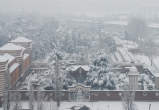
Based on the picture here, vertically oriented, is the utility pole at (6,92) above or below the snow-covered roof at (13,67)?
below

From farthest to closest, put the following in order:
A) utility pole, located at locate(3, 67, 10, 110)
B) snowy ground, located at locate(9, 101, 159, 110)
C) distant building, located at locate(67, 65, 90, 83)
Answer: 1. distant building, located at locate(67, 65, 90, 83)
2. snowy ground, located at locate(9, 101, 159, 110)
3. utility pole, located at locate(3, 67, 10, 110)

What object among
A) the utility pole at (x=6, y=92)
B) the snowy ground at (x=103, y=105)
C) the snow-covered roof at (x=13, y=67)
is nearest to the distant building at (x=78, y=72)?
the snowy ground at (x=103, y=105)

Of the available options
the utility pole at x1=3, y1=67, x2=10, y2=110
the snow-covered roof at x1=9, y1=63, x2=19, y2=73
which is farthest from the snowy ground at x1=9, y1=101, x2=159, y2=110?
the snow-covered roof at x1=9, y1=63, x2=19, y2=73

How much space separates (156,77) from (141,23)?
20751mm

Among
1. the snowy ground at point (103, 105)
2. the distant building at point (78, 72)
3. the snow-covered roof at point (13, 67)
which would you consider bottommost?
the snowy ground at point (103, 105)

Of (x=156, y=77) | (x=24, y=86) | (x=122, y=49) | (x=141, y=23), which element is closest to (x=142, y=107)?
(x=156, y=77)

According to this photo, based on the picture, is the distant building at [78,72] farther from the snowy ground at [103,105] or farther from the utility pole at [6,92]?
the utility pole at [6,92]

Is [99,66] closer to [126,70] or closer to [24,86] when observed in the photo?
[126,70]

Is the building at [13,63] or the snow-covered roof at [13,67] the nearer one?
the building at [13,63]

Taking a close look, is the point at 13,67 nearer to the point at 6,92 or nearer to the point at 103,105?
the point at 6,92

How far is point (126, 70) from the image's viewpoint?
47.9ft

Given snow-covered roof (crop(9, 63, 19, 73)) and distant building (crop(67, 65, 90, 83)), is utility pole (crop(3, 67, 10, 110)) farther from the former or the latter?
distant building (crop(67, 65, 90, 83))

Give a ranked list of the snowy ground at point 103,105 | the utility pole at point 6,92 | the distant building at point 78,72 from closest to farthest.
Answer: the utility pole at point 6,92, the snowy ground at point 103,105, the distant building at point 78,72

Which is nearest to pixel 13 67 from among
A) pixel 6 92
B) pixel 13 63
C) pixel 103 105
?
pixel 13 63
